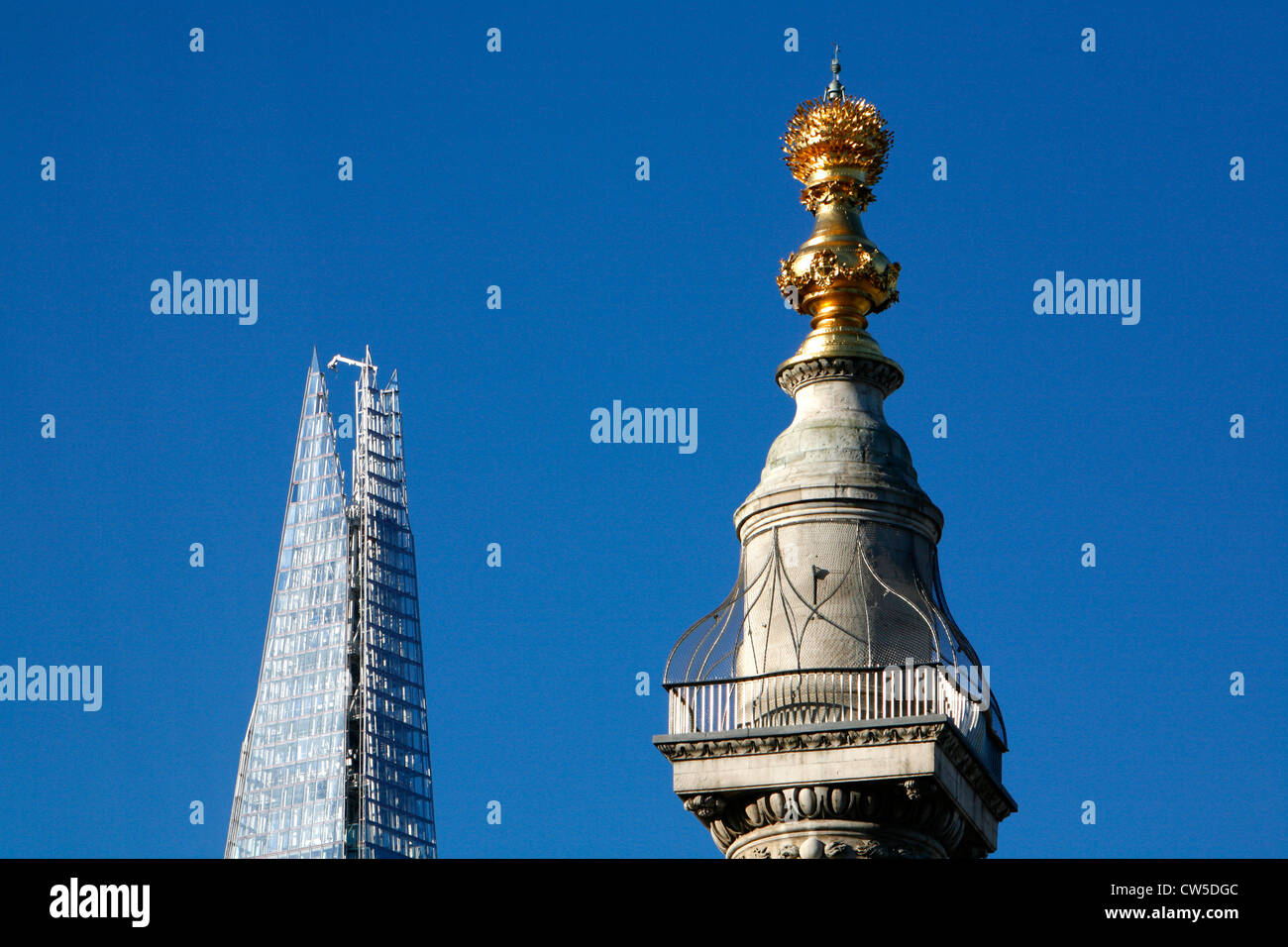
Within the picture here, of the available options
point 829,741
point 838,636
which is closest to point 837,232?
point 838,636

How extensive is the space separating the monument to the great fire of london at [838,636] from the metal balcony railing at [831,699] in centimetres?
4

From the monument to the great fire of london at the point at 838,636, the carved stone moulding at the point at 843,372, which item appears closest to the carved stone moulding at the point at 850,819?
the monument to the great fire of london at the point at 838,636

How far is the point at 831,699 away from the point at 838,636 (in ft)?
5.57

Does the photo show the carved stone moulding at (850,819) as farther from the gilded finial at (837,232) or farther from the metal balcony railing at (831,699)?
the gilded finial at (837,232)

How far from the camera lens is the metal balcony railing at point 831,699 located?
3925cm

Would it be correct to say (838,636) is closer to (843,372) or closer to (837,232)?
(843,372)

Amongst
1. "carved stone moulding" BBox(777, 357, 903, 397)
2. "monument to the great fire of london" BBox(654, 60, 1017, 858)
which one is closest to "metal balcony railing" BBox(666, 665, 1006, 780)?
"monument to the great fire of london" BBox(654, 60, 1017, 858)

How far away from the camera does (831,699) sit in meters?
39.6
